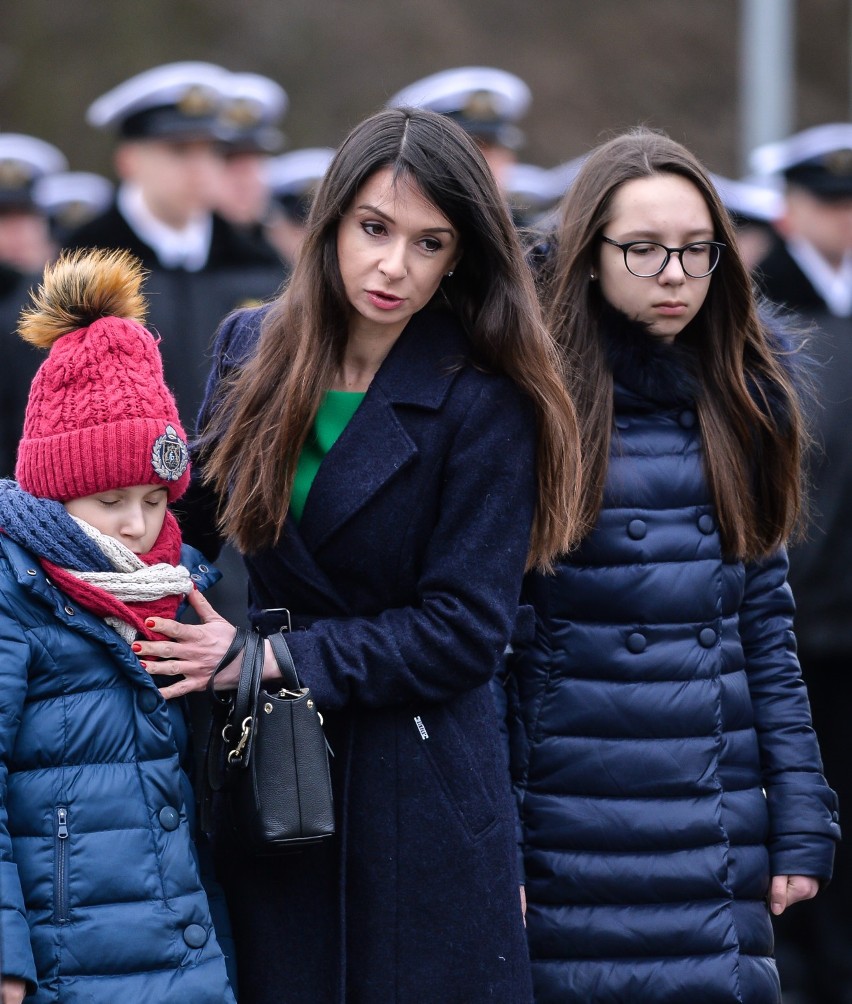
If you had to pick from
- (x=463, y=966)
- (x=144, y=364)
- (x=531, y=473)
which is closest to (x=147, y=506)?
(x=144, y=364)

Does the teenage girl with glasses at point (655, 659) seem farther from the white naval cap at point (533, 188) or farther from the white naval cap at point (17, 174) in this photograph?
the white naval cap at point (533, 188)

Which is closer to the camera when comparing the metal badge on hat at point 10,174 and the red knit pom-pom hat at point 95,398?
the red knit pom-pom hat at point 95,398

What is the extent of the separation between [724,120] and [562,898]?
48.4ft

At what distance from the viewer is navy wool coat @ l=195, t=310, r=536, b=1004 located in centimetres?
306

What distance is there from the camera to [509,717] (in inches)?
136

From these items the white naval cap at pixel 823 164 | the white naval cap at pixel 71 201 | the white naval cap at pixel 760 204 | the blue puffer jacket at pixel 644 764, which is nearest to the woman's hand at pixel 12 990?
the blue puffer jacket at pixel 644 764

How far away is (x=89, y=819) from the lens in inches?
112

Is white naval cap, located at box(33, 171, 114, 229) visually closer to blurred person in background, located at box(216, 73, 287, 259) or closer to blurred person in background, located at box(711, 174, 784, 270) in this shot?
blurred person in background, located at box(216, 73, 287, 259)

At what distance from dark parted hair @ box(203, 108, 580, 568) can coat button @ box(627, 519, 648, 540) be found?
254 millimetres

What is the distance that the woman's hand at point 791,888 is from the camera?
11.4ft

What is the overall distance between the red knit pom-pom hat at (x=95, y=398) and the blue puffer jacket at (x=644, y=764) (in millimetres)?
825

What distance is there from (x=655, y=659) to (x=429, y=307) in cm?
79

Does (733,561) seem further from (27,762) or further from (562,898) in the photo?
(27,762)

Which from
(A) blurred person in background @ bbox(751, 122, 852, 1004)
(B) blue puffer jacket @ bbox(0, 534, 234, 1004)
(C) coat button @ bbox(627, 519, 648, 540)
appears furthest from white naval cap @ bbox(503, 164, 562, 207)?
(B) blue puffer jacket @ bbox(0, 534, 234, 1004)
